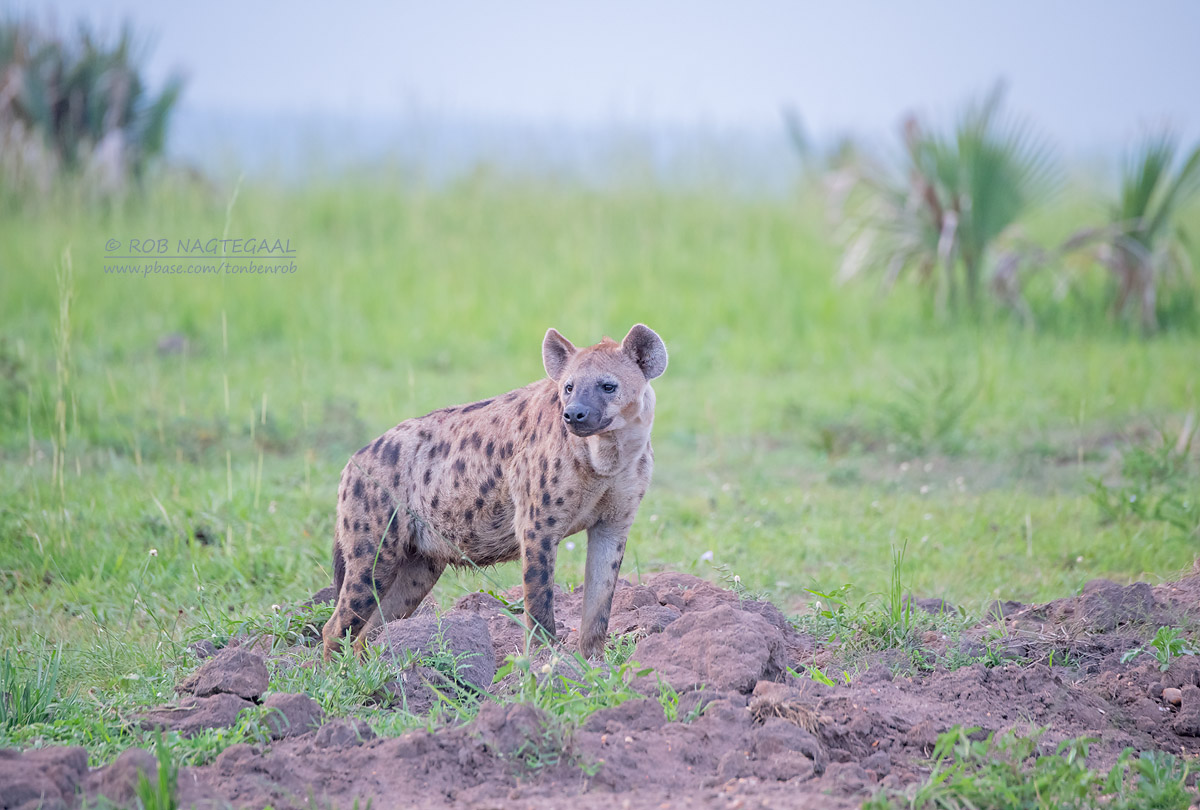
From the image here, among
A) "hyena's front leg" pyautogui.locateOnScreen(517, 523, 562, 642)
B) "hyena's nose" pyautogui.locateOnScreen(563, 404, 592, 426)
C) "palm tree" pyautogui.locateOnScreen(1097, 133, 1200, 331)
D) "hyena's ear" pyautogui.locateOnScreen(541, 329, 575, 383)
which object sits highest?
"palm tree" pyautogui.locateOnScreen(1097, 133, 1200, 331)

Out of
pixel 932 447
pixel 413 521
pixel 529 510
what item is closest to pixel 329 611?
pixel 413 521

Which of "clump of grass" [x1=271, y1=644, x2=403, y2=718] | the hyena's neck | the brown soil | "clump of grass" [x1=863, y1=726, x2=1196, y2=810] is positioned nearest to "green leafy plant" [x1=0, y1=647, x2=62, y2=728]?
the brown soil

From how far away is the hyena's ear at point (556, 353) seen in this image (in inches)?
152

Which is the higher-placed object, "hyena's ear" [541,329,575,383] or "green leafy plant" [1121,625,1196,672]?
→ "hyena's ear" [541,329,575,383]

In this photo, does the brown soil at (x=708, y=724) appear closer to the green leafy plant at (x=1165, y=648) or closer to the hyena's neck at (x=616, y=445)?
the green leafy plant at (x=1165, y=648)

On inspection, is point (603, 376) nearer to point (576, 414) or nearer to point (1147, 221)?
point (576, 414)

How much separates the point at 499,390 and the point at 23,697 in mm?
5074

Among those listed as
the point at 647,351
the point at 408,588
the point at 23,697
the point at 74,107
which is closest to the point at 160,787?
the point at 23,697

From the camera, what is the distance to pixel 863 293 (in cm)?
1094

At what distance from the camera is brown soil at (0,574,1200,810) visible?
110 inches

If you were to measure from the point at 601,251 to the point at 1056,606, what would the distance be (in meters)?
8.04

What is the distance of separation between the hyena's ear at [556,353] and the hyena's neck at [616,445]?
30cm

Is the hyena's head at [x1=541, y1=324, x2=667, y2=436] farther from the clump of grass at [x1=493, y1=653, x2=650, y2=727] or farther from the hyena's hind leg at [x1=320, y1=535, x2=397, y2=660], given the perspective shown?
the hyena's hind leg at [x1=320, y1=535, x2=397, y2=660]

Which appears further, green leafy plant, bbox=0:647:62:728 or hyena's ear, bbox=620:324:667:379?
hyena's ear, bbox=620:324:667:379
